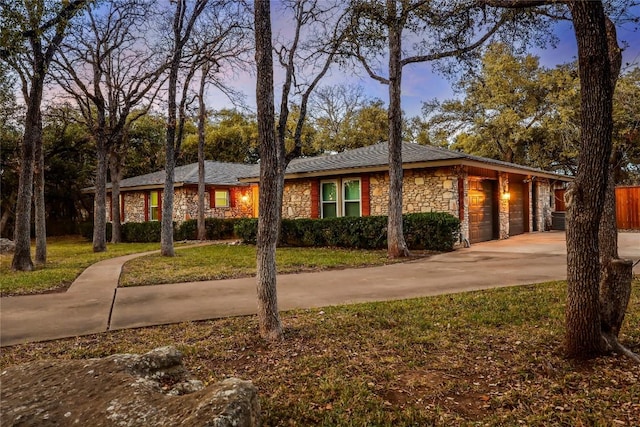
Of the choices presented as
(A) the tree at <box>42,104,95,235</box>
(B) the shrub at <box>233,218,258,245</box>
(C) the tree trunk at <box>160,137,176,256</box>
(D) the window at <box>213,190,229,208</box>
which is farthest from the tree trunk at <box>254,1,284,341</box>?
(A) the tree at <box>42,104,95,235</box>

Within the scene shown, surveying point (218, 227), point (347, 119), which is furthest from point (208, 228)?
point (347, 119)

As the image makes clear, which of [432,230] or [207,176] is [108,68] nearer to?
[207,176]

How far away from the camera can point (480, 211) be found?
14.6m

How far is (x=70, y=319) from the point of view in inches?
198

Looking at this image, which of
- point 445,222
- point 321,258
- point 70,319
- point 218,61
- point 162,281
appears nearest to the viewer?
point 70,319

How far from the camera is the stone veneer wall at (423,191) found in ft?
42.4

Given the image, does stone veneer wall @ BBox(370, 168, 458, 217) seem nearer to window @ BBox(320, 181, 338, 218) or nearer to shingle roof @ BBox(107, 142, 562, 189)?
shingle roof @ BBox(107, 142, 562, 189)

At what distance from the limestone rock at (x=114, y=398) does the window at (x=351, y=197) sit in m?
12.9

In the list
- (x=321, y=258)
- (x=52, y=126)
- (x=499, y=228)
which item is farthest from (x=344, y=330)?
(x=52, y=126)

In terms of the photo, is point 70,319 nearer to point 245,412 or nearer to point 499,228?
point 245,412

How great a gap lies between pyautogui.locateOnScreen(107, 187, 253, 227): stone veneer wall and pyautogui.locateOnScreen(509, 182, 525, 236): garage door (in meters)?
12.2

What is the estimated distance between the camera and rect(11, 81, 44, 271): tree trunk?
931cm

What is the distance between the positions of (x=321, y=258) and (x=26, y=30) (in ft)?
24.9

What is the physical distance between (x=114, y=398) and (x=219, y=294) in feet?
14.8
